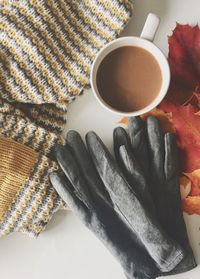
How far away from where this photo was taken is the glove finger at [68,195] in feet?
2.88

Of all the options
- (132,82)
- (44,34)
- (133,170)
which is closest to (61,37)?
(44,34)

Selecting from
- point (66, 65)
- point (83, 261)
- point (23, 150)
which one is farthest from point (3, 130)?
point (83, 261)

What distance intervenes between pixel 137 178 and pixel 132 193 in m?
0.03

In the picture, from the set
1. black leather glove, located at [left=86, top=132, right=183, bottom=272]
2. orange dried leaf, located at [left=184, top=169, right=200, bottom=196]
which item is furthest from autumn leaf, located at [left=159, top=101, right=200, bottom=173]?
black leather glove, located at [left=86, top=132, right=183, bottom=272]

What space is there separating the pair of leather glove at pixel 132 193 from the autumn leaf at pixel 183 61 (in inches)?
2.7

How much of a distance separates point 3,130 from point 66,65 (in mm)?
153

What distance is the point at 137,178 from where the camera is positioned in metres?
0.87

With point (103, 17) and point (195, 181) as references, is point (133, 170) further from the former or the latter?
point (103, 17)

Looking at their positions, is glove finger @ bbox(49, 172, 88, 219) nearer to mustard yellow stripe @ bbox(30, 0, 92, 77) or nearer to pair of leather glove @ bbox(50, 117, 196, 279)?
pair of leather glove @ bbox(50, 117, 196, 279)

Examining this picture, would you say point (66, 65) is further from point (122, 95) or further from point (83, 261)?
point (83, 261)

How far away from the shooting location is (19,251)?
0.92 m

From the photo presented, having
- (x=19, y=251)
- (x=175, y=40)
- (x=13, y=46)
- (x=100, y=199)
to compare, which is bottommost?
(x=19, y=251)

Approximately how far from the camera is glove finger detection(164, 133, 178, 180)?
34.7 inches

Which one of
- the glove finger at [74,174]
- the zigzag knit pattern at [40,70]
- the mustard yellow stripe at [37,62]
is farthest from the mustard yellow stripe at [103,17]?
the glove finger at [74,174]
